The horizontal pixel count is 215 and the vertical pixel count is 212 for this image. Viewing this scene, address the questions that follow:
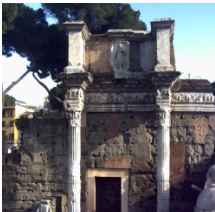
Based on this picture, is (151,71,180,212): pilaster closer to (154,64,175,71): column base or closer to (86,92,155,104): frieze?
(154,64,175,71): column base

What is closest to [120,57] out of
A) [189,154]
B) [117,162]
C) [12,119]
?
[117,162]

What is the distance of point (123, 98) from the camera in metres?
13.7

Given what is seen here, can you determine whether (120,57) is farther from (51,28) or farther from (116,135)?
(51,28)

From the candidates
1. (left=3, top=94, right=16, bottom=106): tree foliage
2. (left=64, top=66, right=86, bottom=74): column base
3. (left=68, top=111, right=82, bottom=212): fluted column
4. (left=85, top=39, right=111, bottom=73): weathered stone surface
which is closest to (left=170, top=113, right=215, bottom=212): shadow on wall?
(left=85, top=39, right=111, bottom=73): weathered stone surface

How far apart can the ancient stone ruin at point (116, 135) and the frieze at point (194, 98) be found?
3 cm

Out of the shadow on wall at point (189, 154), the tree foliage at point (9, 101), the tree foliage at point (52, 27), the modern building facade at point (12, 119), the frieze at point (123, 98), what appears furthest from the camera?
the modern building facade at point (12, 119)

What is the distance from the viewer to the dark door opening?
45.2 ft

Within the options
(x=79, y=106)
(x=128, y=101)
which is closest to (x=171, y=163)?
(x=128, y=101)

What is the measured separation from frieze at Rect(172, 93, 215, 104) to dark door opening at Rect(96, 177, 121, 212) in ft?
8.88

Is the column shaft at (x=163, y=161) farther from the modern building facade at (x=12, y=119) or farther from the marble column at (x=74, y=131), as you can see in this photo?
the modern building facade at (x=12, y=119)

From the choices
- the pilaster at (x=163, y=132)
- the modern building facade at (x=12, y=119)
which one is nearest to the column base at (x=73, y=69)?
the pilaster at (x=163, y=132)

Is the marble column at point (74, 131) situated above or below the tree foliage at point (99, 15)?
below

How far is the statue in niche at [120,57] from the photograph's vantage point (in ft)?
45.1

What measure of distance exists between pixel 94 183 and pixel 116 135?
139 centimetres
